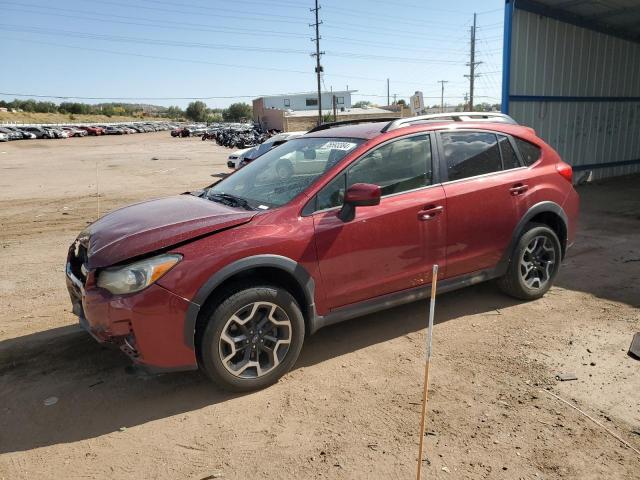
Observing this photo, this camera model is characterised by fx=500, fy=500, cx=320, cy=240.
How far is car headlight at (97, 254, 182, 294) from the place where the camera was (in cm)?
302

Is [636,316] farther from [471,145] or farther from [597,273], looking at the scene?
[471,145]

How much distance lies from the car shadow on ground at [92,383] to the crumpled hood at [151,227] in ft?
3.09

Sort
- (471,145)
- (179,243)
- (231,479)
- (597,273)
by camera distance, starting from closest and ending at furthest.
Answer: (231,479) < (179,243) < (471,145) < (597,273)

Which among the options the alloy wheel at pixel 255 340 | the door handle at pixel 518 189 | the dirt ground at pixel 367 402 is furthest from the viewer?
the door handle at pixel 518 189

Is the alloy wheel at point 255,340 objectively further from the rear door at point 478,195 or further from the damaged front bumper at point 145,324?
the rear door at point 478,195

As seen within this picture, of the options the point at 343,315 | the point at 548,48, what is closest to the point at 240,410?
the point at 343,315

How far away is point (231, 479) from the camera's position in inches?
101

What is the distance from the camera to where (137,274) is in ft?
Result: 9.94

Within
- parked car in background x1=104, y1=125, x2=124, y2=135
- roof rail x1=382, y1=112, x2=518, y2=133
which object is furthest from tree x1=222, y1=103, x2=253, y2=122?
roof rail x1=382, y1=112, x2=518, y2=133

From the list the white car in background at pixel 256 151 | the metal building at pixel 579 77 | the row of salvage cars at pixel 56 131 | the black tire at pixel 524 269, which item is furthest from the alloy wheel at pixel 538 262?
the row of salvage cars at pixel 56 131

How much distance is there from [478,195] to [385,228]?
1.03 m

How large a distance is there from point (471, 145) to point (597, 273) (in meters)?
2.58

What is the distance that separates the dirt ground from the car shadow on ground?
13mm

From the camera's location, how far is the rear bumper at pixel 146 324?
2.99 m
